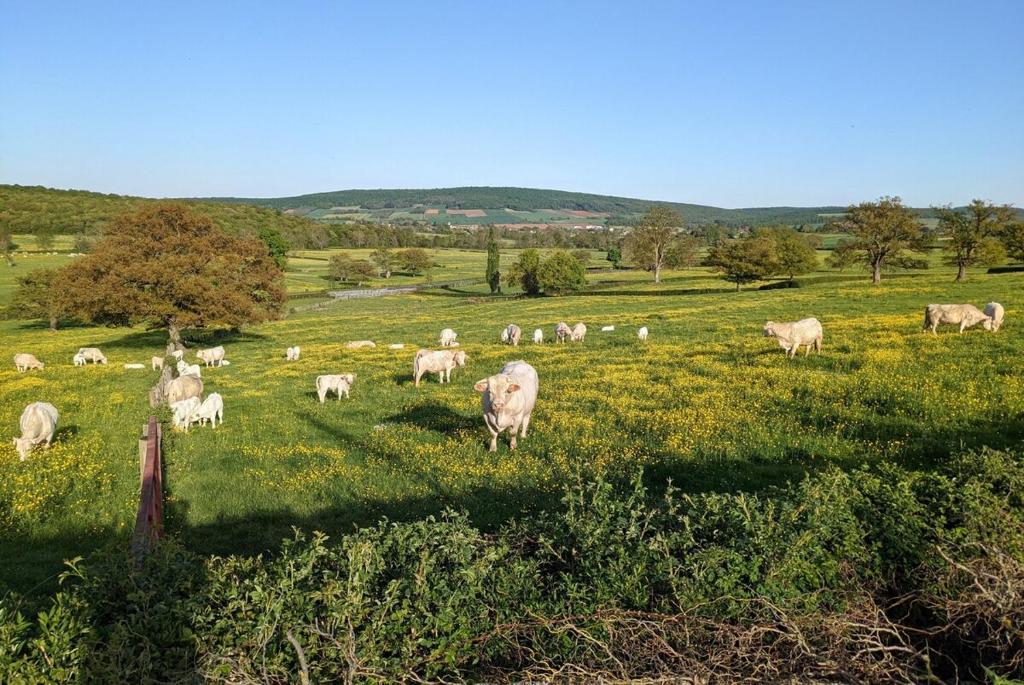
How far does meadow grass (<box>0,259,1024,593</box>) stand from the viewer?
10047 millimetres

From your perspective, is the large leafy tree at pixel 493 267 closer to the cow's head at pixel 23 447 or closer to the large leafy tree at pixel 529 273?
the large leafy tree at pixel 529 273

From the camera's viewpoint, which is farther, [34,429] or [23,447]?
[34,429]

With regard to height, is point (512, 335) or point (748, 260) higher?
point (748, 260)

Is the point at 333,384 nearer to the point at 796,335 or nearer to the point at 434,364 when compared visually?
the point at 434,364

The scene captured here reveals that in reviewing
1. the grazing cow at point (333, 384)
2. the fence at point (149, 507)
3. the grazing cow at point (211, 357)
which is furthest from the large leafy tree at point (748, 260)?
the fence at point (149, 507)

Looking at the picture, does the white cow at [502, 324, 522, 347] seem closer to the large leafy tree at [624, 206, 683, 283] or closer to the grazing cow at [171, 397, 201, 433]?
the grazing cow at [171, 397, 201, 433]

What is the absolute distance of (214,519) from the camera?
10.4m

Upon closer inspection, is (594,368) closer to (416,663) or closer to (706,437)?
(706,437)

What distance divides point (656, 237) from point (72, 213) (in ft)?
477

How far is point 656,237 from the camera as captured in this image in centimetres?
8650

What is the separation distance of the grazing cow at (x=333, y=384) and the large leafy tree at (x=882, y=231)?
2206 inches

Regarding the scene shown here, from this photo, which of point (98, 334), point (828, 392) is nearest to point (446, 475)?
point (828, 392)

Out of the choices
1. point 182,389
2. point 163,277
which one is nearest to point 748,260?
point 163,277

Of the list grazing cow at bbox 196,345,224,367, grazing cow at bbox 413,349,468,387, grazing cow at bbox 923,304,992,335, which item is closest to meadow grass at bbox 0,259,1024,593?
grazing cow at bbox 413,349,468,387
